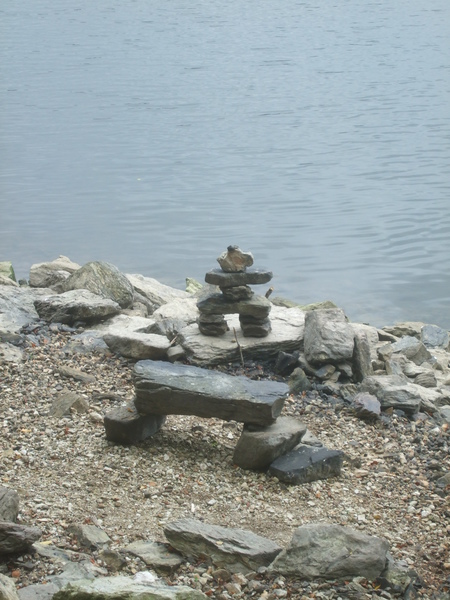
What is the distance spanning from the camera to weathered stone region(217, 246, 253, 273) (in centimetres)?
802

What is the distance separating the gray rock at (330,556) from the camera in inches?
181

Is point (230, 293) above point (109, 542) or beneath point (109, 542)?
above

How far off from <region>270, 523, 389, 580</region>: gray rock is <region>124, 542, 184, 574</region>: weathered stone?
0.51 m

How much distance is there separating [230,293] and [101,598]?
4.54 metres

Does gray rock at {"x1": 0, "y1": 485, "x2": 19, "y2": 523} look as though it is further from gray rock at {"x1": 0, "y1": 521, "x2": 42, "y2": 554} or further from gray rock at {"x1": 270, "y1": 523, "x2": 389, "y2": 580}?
gray rock at {"x1": 270, "y1": 523, "x2": 389, "y2": 580}

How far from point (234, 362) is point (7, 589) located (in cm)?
458

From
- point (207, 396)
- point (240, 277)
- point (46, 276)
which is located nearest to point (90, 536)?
point (207, 396)

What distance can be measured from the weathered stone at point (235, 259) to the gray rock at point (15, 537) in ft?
12.7

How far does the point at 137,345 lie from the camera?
809cm

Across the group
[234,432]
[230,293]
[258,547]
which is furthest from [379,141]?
[258,547]

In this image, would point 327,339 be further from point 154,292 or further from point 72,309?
point 154,292

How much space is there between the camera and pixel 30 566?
453 cm

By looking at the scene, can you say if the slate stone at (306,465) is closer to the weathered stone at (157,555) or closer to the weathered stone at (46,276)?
the weathered stone at (157,555)

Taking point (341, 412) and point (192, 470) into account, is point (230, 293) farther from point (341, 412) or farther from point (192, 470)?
point (192, 470)
